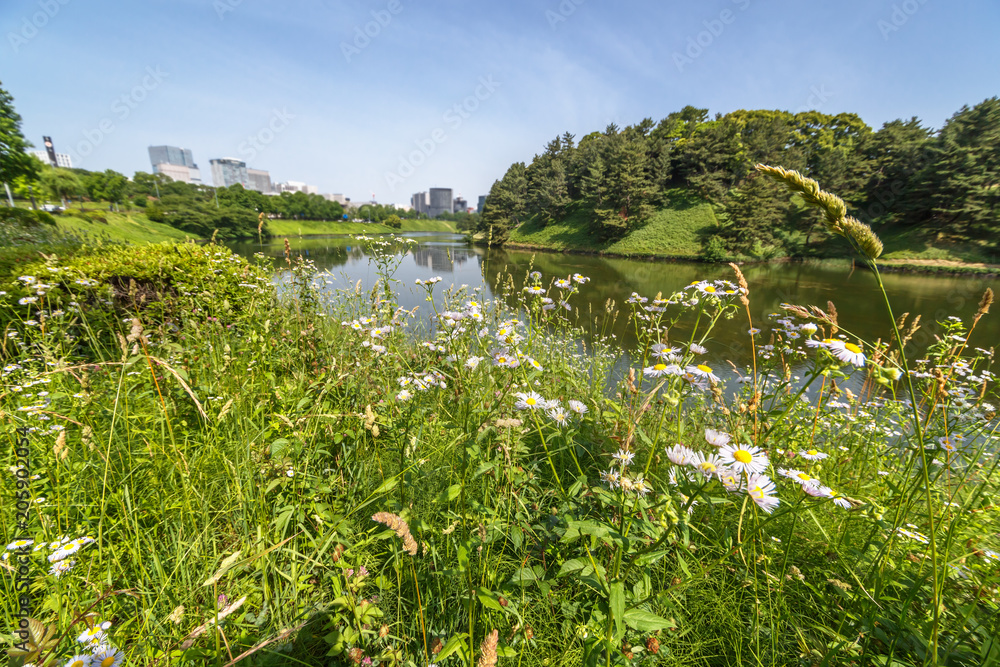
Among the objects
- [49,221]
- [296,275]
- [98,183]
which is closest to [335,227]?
[98,183]

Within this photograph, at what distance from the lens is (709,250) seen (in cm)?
2345

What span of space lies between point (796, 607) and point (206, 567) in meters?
2.28

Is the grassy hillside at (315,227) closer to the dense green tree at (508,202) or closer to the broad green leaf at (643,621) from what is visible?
the dense green tree at (508,202)

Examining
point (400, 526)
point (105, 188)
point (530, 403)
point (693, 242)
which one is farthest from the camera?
point (105, 188)

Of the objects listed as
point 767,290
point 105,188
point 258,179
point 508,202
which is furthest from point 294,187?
point 767,290

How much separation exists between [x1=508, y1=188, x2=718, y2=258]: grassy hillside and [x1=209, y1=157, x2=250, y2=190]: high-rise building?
12040 centimetres

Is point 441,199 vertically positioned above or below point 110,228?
above

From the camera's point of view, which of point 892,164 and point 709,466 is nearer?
point 709,466

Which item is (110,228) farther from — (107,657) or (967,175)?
(967,175)

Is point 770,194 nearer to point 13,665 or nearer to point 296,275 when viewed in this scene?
point 296,275

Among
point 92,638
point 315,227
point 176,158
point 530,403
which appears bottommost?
point 92,638

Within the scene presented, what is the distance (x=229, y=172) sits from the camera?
112 metres

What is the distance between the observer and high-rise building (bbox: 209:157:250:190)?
4375 inches

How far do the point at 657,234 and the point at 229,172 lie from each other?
5451 inches
